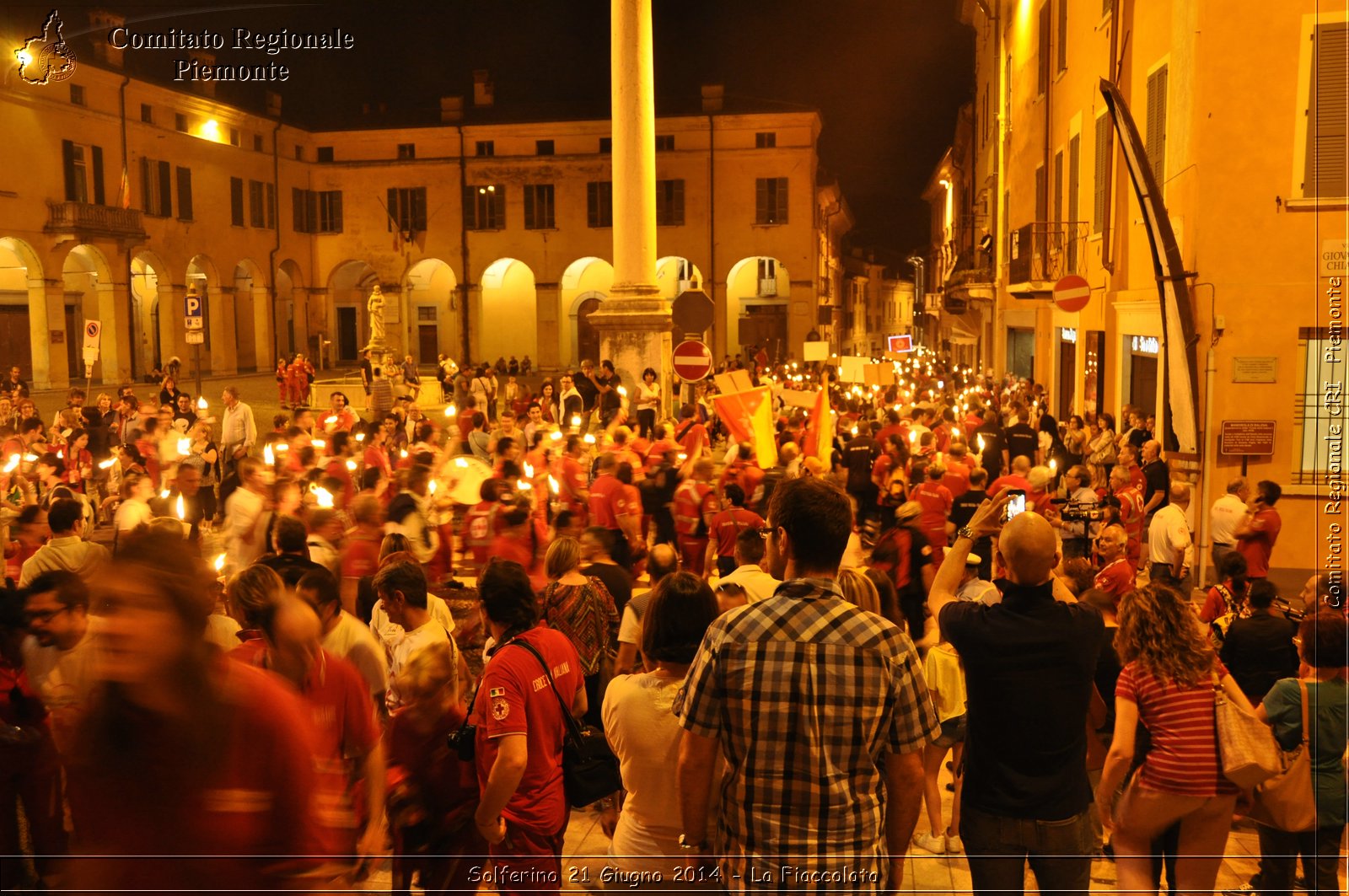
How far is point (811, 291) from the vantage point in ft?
162

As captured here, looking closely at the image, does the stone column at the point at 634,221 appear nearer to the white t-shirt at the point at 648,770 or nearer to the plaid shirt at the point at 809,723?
the white t-shirt at the point at 648,770

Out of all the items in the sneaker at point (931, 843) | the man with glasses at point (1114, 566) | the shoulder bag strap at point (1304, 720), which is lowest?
the sneaker at point (931, 843)

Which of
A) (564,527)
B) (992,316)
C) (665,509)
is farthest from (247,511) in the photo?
(992,316)

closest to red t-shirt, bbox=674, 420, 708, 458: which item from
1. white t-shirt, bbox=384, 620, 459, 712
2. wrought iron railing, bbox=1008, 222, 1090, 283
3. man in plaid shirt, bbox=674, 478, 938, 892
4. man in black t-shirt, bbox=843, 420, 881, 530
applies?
man in black t-shirt, bbox=843, 420, 881, 530

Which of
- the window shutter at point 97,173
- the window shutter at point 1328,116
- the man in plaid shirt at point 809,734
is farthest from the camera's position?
the window shutter at point 97,173

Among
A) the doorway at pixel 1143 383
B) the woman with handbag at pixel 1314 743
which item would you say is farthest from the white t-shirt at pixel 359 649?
the doorway at pixel 1143 383

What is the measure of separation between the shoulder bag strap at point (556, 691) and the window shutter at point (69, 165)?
39045 millimetres

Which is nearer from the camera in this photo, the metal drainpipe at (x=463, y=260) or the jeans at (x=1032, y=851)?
the jeans at (x=1032, y=851)

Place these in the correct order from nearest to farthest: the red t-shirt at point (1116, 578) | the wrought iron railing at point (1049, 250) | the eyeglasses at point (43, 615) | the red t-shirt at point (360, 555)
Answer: the eyeglasses at point (43, 615) → the red t-shirt at point (1116, 578) → the red t-shirt at point (360, 555) → the wrought iron railing at point (1049, 250)

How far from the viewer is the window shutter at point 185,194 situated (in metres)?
43.5

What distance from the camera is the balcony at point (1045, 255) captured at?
20.4m

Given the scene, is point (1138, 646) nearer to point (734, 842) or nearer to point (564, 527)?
point (734, 842)

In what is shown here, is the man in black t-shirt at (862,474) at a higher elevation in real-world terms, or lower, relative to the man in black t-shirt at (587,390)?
lower

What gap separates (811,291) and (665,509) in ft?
128
